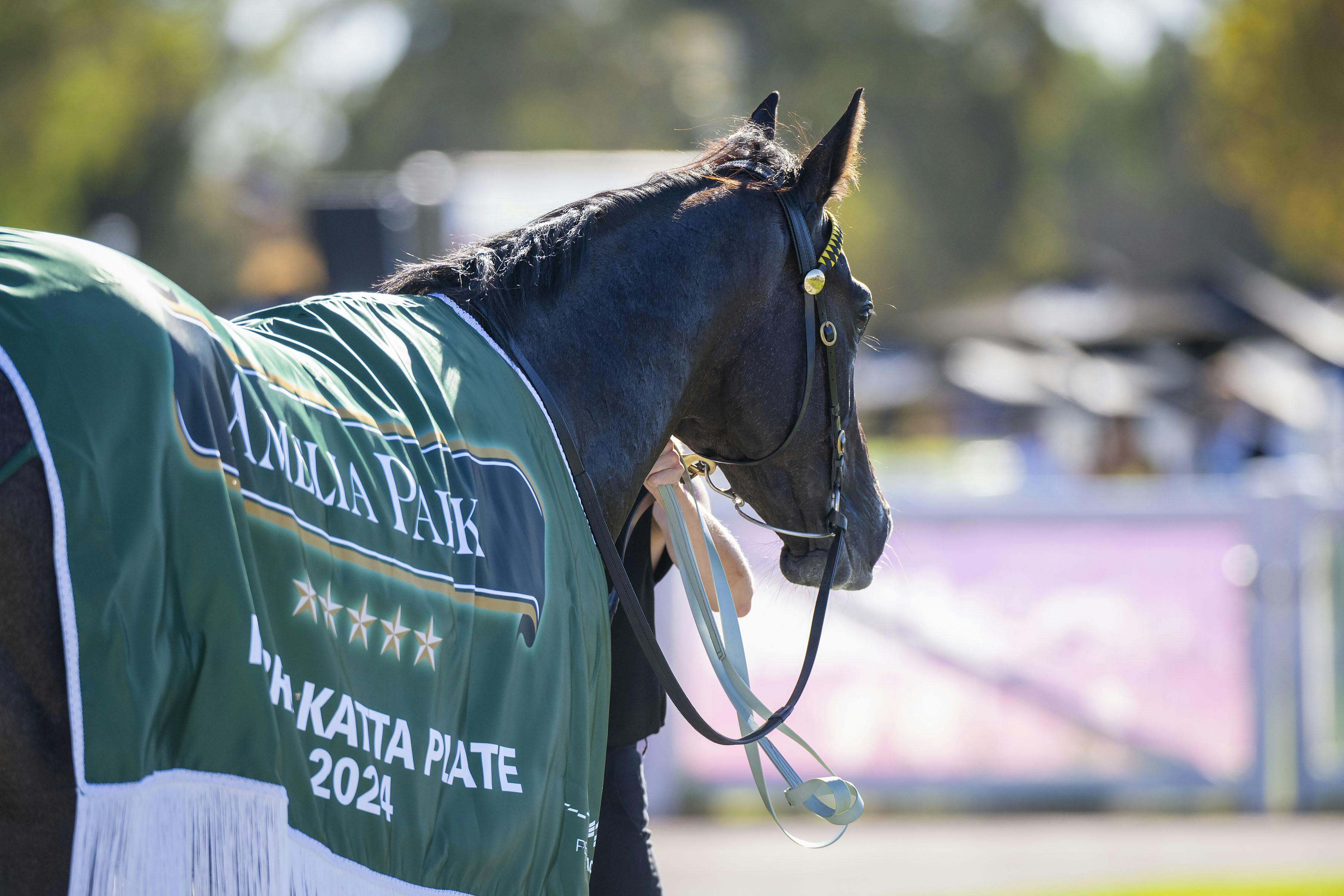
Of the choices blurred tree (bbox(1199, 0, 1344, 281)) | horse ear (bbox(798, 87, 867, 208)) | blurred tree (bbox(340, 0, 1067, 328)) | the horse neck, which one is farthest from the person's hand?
blurred tree (bbox(340, 0, 1067, 328))

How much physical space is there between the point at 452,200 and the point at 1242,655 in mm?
6789

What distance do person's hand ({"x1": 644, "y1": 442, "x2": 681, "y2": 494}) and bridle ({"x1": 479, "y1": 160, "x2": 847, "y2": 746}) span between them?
0.06 feet

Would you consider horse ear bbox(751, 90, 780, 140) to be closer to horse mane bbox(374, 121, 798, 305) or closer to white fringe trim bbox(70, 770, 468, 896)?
horse mane bbox(374, 121, 798, 305)

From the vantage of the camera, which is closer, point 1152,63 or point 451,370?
point 451,370

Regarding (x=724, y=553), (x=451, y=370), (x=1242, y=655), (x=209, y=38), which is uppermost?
(x=209, y=38)

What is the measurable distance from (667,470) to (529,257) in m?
0.51

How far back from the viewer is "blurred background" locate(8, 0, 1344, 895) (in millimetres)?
6023

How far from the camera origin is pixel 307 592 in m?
1.43

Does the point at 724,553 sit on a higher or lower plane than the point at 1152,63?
lower

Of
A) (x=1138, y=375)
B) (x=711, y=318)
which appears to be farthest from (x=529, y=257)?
(x=1138, y=375)

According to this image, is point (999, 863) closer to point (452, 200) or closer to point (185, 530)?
point (185, 530)

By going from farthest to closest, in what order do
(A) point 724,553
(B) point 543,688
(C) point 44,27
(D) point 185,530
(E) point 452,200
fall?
(C) point 44,27 → (E) point 452,200 → (A) point 724,553 → (B) point 543,688 → (D) point 185,530

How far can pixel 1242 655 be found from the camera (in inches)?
241

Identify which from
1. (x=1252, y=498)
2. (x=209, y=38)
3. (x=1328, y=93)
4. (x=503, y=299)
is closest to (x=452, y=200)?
(x=1252, y=498)
